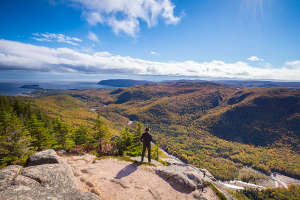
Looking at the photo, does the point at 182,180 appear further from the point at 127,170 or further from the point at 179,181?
the point at 127,170

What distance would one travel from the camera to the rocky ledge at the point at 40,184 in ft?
31.8

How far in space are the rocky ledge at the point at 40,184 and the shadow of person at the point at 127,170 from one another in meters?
4.94

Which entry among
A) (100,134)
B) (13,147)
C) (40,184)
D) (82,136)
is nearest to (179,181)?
(40,184)

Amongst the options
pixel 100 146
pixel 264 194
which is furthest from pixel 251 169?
pixel 100 146

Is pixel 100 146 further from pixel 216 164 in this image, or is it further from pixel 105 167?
pixel 216 164

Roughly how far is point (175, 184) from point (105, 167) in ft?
30.0

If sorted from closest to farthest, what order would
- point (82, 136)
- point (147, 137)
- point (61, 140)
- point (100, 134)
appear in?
point (147, 137)
point (100, 134)
point (61, 140)
point (82, 136)

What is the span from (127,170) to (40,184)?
8.98 metres

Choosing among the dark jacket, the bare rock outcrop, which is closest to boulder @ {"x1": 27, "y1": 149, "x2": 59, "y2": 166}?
the dark jacket

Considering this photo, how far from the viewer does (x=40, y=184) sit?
468 inches

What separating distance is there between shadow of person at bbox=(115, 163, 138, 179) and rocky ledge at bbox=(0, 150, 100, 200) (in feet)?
16.2

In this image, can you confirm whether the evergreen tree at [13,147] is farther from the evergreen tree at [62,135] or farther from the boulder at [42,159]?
the evergreen tree at [62,135]

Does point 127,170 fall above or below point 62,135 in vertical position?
above

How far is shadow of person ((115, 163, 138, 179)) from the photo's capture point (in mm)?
16734
